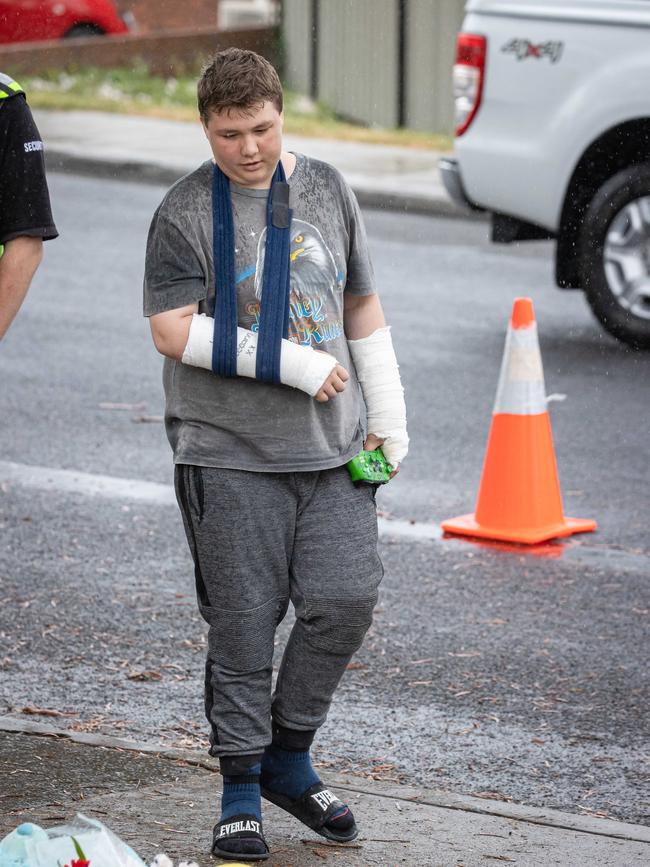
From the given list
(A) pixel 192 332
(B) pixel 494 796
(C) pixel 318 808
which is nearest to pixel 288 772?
(C) pixel 318 808

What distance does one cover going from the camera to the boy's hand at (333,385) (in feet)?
11.4

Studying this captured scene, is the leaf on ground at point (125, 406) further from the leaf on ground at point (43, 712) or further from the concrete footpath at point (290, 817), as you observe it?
the concrete footpath at point (290, 817)

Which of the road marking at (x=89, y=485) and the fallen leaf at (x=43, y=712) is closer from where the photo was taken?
the fallen leaf at (x=43, y=712)

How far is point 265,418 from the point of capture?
3543 millimetres

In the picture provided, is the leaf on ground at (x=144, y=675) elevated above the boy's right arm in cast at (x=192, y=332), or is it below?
below

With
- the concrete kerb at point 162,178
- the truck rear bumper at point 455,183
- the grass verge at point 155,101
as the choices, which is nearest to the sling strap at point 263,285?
the truck rear bumper at point 455,183

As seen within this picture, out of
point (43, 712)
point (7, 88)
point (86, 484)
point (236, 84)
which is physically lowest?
point (86, 484)

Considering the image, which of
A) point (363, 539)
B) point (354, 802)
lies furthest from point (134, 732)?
point (363, 539)

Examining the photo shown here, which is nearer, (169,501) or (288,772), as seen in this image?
(288,772)

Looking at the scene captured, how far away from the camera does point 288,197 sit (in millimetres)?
3520

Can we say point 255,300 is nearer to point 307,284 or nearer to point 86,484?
point 307,284

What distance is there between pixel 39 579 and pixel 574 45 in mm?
4762

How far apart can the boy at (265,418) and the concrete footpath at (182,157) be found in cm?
1004

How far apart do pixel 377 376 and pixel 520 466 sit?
2.53m
